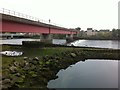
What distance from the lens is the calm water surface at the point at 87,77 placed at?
31.8m

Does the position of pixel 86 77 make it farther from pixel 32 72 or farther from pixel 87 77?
pixel 32 72

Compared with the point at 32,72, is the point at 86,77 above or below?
below

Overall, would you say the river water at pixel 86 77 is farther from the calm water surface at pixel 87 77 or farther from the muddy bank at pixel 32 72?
the muddy bank at pixel 32 72

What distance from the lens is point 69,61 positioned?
160ft

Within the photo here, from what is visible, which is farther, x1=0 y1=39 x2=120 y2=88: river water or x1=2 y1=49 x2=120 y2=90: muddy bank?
x1=0 y1=39 x2=120 y2=88: river water

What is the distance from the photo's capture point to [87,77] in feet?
121

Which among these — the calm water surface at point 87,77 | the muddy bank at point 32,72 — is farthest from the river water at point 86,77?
the muddy bank at point 32,72

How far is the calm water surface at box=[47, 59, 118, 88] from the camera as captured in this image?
3180cm

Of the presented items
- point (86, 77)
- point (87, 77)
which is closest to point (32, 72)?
point (86, 77)

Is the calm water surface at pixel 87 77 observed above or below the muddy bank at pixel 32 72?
below

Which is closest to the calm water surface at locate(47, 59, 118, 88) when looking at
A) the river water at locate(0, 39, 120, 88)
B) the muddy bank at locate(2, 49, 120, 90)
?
the river water at locate(0, 39, 120, 88)

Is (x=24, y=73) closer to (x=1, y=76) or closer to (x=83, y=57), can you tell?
(x=1, y=76)

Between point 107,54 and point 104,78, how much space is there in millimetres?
22990

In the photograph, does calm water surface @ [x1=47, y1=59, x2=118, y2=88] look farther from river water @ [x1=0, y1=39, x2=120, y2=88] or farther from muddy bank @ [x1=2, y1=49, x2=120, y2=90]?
muddy bank @ [x1=2, y1=49, x2=120, y2=90]
